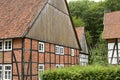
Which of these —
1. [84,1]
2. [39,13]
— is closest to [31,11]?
[39,13]

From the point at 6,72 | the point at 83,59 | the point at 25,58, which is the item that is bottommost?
the point at 6,72

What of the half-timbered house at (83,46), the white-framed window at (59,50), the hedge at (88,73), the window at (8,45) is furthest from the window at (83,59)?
the hedge at (88,73)

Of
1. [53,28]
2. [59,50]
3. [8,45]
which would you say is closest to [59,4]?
[53,28]

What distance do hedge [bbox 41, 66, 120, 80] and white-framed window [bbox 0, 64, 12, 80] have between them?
7.67 m

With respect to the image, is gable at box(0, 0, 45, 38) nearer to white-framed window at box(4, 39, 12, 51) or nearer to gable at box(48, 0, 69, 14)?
white-framed window at box(4, 39, 12, 51)

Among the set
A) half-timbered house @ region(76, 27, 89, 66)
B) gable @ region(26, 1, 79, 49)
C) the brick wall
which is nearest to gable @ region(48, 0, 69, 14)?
gable @ region(26, 1, 79, 49)

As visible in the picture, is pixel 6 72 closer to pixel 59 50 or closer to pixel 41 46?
pixel 41 46

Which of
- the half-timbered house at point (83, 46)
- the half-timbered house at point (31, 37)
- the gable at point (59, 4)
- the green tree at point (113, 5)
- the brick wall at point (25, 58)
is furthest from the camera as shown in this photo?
the green tree at point (113, 5)

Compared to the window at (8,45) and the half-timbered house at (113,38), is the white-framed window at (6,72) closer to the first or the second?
the window at (8,45)

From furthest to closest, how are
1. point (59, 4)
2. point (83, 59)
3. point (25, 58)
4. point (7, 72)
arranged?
1. point (83, 59)
2. point (59, 4)
3. point (7, 72)
4. point (25, 58)

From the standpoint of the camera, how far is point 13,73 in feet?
81.2

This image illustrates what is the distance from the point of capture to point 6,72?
25.4m

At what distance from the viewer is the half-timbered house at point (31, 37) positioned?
24828 millimetres

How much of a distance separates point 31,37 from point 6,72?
3.58 meters
